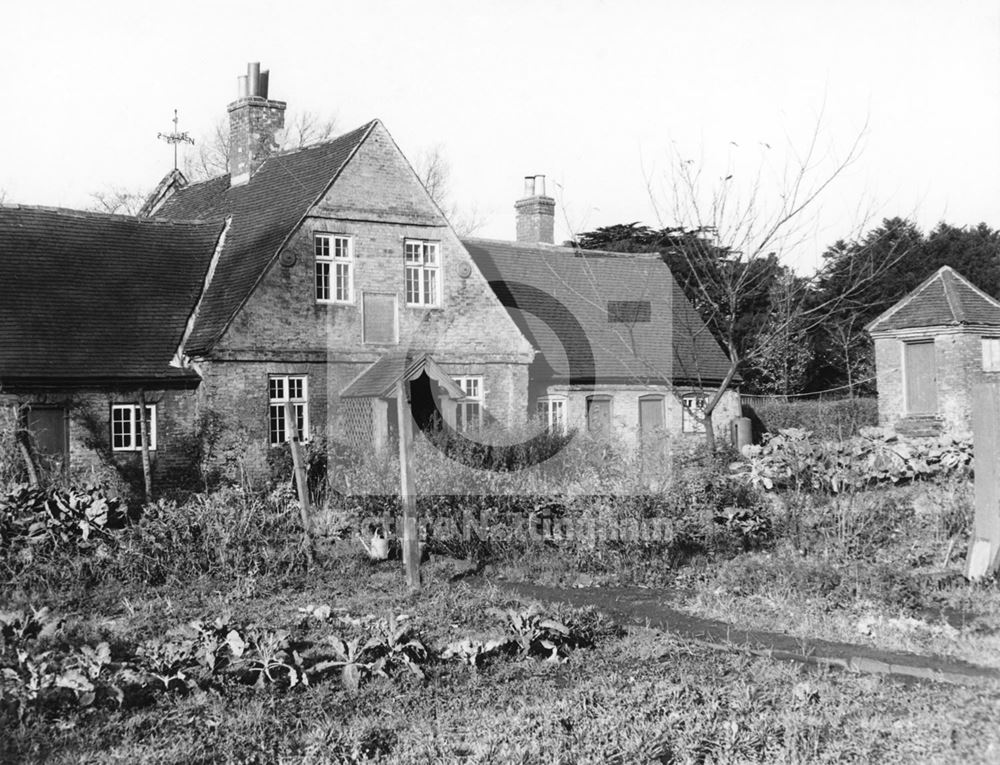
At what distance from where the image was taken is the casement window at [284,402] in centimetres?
2445

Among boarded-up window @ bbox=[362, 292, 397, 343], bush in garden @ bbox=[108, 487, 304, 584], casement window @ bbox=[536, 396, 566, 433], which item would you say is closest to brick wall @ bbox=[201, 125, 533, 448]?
boarded-up window @ bbox=[362, 292, 397, 343]

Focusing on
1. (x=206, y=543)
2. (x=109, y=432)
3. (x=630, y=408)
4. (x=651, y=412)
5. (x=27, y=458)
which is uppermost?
(x=630, y=408)

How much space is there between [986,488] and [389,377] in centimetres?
1434

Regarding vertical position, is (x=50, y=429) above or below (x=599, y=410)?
below

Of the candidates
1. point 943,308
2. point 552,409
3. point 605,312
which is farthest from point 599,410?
point 943,308

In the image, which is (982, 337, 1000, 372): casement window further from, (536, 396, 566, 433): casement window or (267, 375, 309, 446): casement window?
(536, 396, 566, 433): casement window

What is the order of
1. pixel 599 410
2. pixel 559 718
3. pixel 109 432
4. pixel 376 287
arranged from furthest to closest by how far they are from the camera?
pixel 599 410 → pixel 376 287 → pixel 109 432 → pixel 559 718

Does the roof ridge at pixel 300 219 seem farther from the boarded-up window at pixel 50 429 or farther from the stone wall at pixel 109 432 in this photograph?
the boarded-up window at pixel 50 429

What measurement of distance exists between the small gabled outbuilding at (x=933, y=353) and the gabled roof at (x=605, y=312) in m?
5.26

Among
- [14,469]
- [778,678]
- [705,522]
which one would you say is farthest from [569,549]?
[14,469]

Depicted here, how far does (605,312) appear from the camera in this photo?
32750 mm

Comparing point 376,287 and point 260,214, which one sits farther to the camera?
point 260,214

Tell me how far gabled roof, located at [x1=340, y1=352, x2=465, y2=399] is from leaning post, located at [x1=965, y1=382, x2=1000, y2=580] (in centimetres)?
1345

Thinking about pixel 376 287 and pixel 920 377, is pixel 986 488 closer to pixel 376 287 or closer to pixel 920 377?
pixel 376 287
